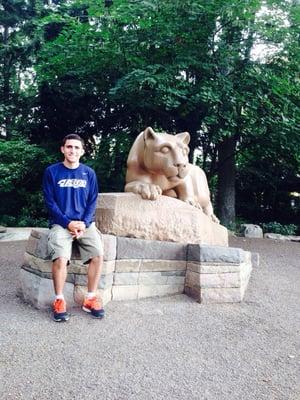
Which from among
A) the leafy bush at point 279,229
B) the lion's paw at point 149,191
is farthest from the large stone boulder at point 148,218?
the leafy bush at point 279,229

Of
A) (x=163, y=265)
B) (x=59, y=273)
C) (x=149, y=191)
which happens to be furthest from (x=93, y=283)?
(x=149, y=191)

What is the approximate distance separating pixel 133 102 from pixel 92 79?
1.57 m

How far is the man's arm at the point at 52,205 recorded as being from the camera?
3.33m

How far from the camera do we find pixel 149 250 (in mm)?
3986

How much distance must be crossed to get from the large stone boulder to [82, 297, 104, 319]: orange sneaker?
908 mm

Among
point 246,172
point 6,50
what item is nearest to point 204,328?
point 246,172

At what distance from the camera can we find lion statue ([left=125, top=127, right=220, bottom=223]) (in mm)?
4328

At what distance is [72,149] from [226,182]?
7933 mm

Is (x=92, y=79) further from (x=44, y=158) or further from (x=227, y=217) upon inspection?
(x=227, y=217)

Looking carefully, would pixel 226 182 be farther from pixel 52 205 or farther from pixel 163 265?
pixel 52 205

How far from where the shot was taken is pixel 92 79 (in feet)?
32.8

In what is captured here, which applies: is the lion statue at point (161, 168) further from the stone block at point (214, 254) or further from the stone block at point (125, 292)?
the stone block at point (125, 292)

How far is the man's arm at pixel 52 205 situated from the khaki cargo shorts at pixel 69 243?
0.06 meters

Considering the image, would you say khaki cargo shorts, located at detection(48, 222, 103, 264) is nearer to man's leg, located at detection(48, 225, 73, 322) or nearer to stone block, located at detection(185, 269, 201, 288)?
man's leg, located at detection(48, 225, 73, 322)
